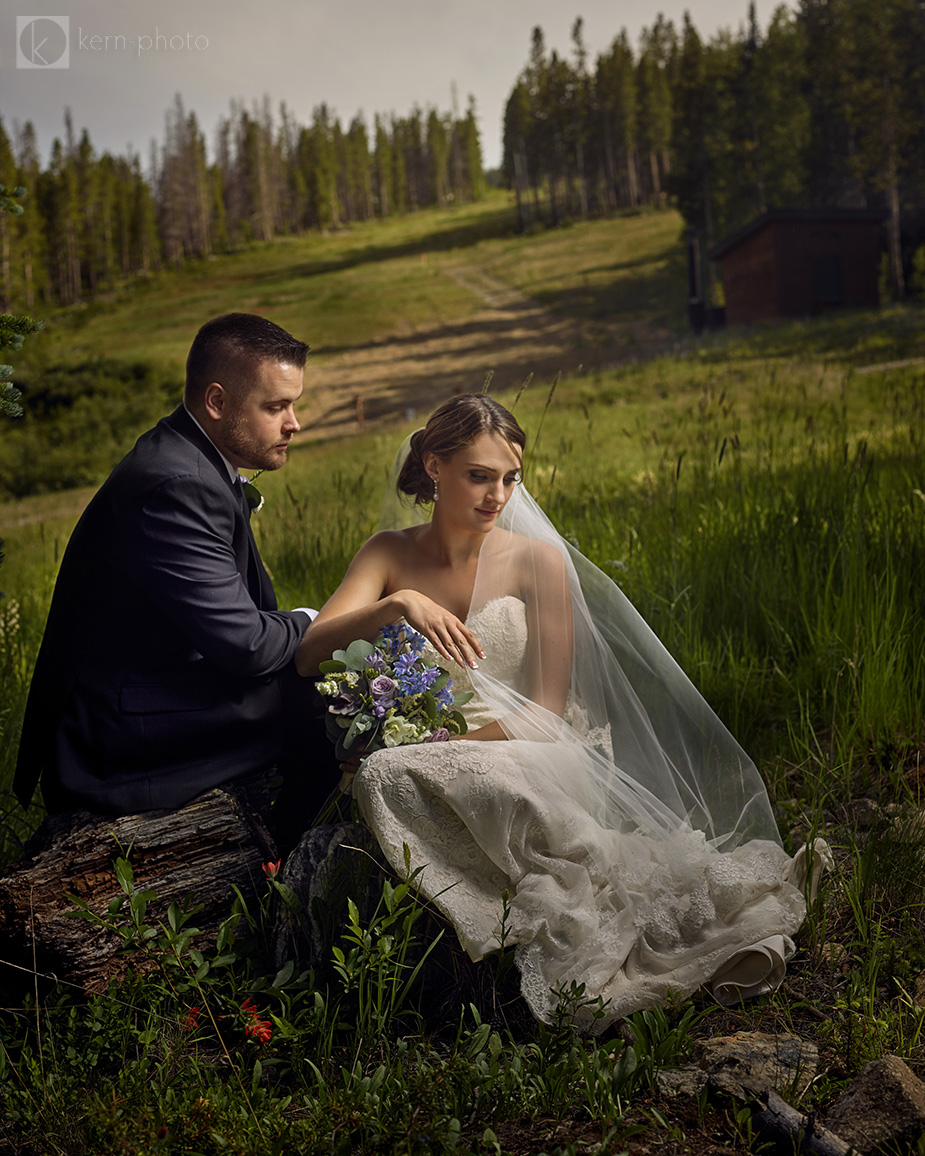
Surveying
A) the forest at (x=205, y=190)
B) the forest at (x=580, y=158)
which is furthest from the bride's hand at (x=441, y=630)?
the forest at (x=205, y=190)

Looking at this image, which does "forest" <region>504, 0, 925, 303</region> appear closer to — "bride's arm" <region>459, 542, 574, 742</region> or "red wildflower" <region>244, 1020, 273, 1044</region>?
"bride's arm" <region>459, 542, 574, 742</region>

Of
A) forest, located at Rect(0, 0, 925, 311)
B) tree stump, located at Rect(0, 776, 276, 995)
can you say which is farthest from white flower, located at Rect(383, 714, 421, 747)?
forest, located at Rect(0, 0, 925, 311)

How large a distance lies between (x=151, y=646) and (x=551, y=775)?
1452mm

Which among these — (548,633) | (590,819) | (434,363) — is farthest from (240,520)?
(434,363)

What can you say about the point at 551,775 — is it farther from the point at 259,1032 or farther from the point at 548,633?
the point at 259,1032

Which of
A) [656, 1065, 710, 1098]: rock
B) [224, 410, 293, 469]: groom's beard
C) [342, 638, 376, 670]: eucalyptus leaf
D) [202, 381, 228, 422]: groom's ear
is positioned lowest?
[656, 1065, 710, 1098]: rock

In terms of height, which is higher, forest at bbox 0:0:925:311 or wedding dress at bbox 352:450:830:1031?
forest at bbox 0:0:925:311

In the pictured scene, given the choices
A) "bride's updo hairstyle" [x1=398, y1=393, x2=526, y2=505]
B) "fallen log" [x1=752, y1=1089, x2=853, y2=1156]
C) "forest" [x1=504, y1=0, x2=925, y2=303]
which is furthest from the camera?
"forest" [x1=504, y1=0, x2=925, y2=303]

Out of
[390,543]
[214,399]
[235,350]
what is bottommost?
[390,543]

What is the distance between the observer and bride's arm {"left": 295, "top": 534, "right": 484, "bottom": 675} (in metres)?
2.80

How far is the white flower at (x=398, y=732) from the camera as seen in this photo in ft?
9.27

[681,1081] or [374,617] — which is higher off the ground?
[374,617]

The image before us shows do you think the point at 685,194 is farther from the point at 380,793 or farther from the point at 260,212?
the point at 260,212

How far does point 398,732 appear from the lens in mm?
2830
